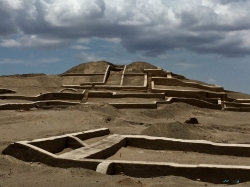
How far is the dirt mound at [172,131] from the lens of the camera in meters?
12.6

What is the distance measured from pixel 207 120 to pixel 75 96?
8.08 m

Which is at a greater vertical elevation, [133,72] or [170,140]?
[133,72]

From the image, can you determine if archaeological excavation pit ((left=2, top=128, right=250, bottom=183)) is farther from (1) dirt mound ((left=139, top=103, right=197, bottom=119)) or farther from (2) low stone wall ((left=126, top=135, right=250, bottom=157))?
(1) dirt mound ((left=139, top=103, right=197, bottom=119))

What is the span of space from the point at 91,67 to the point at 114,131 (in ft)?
74.1

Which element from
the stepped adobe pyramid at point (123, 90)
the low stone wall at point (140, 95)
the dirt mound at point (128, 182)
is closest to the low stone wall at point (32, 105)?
the stepped adobe pyramid at point (123, 90)

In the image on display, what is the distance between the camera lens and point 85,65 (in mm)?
36094

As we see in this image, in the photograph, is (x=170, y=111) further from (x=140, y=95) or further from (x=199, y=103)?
(x=199, y=103)

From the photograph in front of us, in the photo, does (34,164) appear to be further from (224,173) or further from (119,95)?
(119,95)

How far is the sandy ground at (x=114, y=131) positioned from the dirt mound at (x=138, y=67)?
1201 centimetres

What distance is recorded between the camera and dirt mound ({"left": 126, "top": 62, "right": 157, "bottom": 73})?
3453 centimetres

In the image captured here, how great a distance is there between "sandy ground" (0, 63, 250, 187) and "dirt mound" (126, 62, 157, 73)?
39.4ft

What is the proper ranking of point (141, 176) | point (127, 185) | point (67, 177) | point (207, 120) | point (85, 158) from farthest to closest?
point (207, 120), point (85, 158), point (141, 176), point (67, 177), point (127, 185)

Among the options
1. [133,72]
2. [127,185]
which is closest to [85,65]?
[133,72]

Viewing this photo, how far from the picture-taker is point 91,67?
35.3 metres
